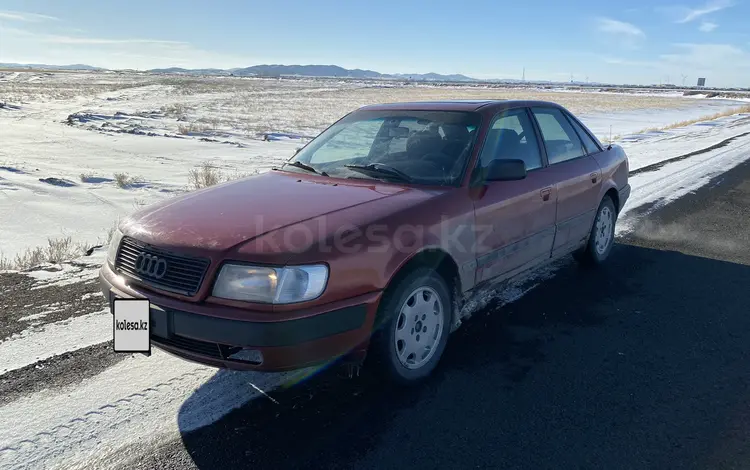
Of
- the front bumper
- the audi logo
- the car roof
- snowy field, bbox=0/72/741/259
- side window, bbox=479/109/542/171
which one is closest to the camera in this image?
the front bumper

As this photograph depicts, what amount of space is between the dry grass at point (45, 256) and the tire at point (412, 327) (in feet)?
12.4

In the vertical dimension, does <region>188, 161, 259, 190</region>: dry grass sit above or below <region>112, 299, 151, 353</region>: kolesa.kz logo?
above

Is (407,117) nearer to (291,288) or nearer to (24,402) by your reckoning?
(291,288)

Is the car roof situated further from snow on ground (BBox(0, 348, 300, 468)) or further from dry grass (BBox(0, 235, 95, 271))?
dry grass (BBox(0, 235, 95, 271))

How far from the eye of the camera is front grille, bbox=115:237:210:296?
2.62 m

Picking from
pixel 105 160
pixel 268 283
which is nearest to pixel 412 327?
pixel 268 283

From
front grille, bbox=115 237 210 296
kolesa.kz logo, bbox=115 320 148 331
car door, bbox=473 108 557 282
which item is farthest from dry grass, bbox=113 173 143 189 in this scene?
car door, bbox=473 108 557 282

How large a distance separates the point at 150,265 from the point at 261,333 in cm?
75

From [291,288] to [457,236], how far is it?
1.19 m

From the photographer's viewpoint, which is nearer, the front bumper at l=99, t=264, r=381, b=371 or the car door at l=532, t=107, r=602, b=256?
the front bumper at l=99, t=264, r=381, b=371

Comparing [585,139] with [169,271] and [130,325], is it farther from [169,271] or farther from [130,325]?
[130,325]

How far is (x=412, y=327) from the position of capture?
3131mm

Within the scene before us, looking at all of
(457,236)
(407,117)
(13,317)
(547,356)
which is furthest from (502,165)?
(13,317)

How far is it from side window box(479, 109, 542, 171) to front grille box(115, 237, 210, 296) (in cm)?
198
